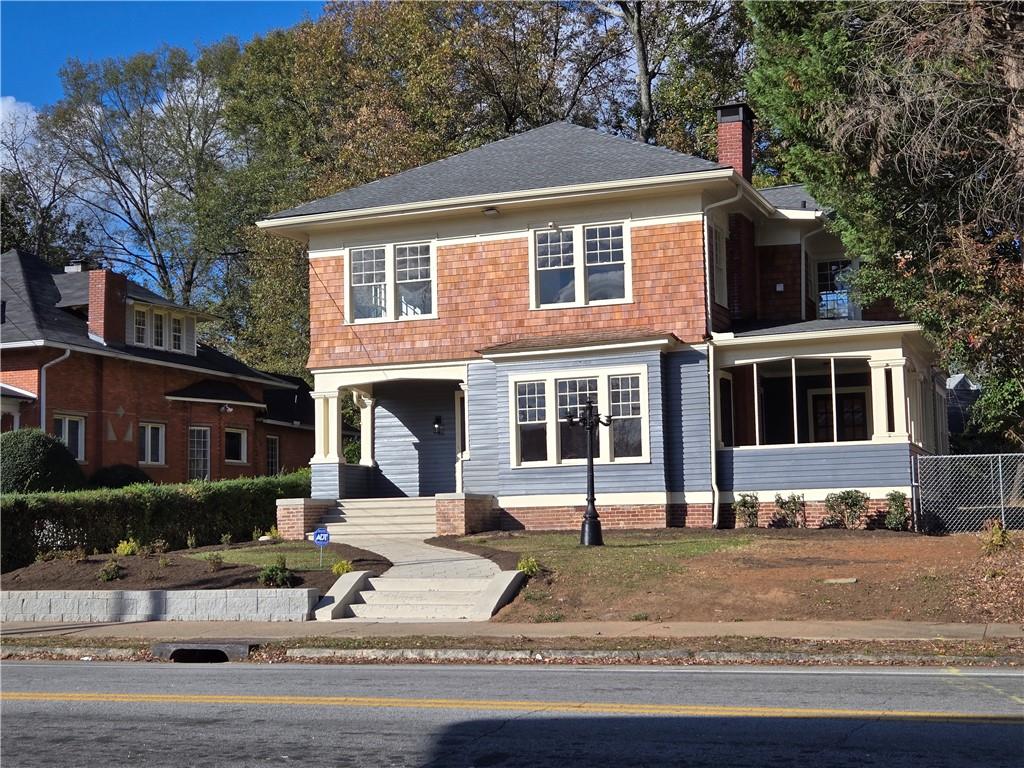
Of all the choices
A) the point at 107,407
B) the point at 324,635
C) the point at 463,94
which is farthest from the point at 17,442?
the point at 463,94

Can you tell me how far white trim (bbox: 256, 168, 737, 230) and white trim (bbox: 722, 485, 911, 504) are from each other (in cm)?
629

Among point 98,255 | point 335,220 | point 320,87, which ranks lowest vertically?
point 335,220

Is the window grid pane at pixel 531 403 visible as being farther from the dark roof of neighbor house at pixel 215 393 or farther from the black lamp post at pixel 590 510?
the dark roof of neighbor house at pixel 215 393

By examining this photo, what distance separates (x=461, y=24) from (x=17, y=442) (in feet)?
79.0

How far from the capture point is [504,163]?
92.5ft

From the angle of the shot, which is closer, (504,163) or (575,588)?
(575,588)

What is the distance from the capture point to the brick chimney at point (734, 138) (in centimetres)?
2852

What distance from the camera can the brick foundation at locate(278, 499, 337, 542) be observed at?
25688mm

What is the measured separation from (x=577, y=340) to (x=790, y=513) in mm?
5443

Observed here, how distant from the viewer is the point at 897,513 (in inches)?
896

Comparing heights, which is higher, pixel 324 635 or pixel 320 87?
pixel 320 87

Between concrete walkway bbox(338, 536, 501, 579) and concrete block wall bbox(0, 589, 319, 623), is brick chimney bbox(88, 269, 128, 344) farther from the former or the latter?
concrete block wall bbox(0, 589, 319, 623)

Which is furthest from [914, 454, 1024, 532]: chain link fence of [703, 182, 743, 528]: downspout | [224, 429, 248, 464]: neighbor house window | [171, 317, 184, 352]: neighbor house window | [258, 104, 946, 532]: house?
[171, 317, 184, 352]: neighbor house window

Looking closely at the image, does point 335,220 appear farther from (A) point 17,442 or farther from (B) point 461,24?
(B) point 461,24
